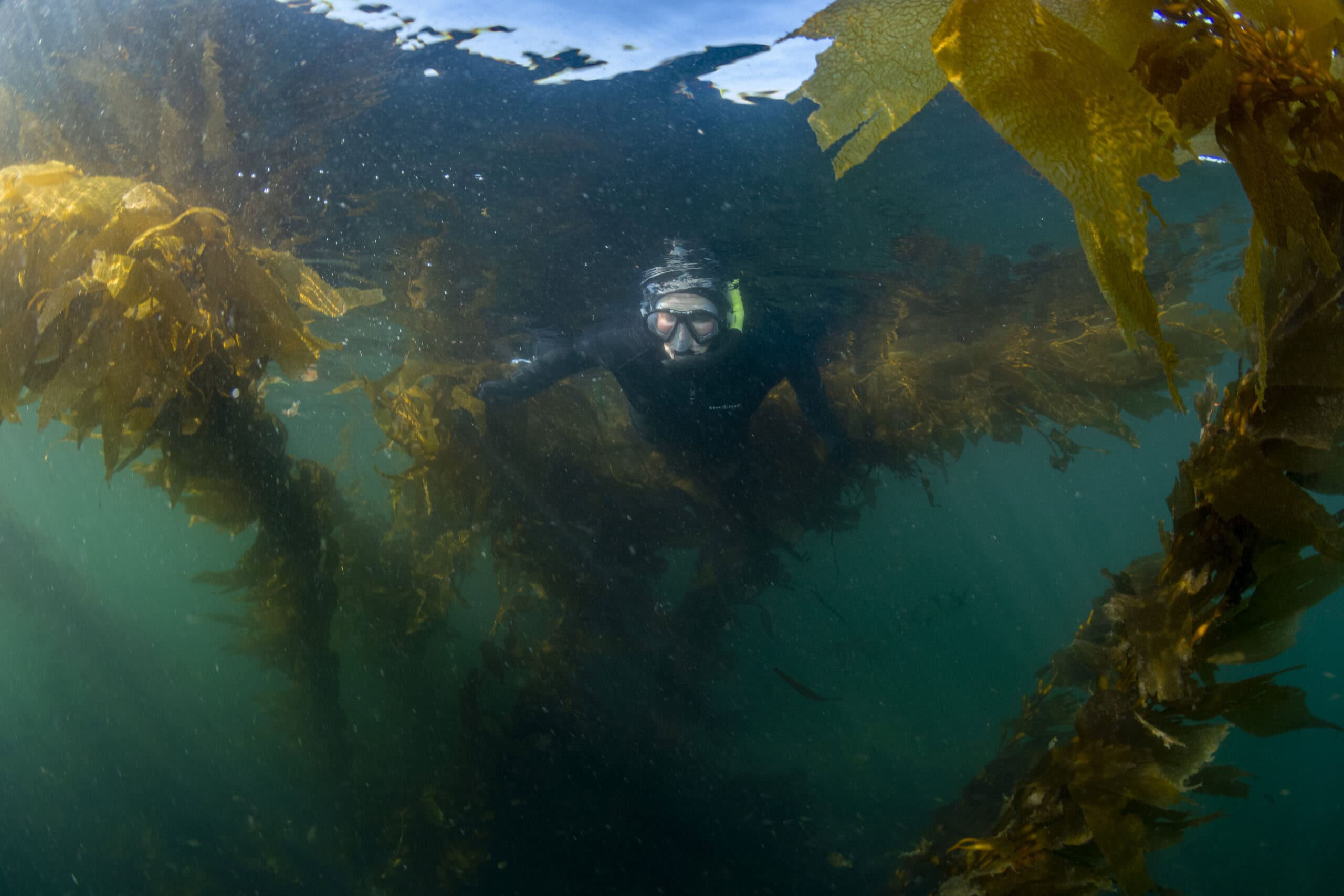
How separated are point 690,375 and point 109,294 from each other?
616cm

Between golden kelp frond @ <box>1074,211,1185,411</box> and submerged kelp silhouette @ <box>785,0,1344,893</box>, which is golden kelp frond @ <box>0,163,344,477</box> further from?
golden kelp frond @ <box>1074,211,1185,411</box>

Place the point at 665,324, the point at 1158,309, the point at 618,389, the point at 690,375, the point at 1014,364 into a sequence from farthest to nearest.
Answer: the point at 618,389
the point at 1014,364
the point at 665,324
the point at 690,375
the point at 1158,309

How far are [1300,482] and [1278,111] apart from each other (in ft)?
2.64

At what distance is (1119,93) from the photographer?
1.14m

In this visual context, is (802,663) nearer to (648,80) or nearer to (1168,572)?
(648,80)

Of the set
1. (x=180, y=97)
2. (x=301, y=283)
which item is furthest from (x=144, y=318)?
(x=180, y=97)

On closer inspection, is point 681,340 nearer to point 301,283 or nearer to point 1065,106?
point 301,283

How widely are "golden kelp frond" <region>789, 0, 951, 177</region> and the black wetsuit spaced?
23.4ft

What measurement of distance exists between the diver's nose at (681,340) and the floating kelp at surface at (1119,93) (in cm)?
717

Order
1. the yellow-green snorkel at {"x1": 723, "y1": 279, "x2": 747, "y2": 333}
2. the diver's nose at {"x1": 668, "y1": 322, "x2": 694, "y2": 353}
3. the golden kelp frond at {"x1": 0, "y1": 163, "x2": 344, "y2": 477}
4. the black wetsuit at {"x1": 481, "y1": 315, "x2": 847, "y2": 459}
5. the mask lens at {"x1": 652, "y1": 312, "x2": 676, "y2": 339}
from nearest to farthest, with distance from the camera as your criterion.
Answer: the golden kelp frond at {"x1": 0, "y1": 163, "x2": 344, "y2": 477}
the black wetsuit at {"x1": 481, "y1": 315, "x2": 847, "y2": 459}
the diver's nose at {"x1": 668, "y1": 322, "x2": 694, "y2": 353}
the mask lens at {"x1": 652, "y1": 312, "x2": 676, "y2": 339}
the yellow-green snorkel at {"x1": 723, "y1": 279, "x2": 747, "y2": 333}

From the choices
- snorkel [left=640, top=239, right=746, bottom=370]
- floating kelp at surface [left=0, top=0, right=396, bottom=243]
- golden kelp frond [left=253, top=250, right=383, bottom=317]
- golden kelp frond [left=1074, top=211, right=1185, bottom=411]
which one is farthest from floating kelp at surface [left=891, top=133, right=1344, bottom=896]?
snorkel [left=640, top=239, right=746, bottom=370]

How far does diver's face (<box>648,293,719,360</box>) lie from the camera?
868 centimetres

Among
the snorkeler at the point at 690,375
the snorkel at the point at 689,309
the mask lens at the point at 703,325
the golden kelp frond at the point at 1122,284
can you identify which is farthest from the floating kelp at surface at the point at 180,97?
the golden kelp frond at the point at 1122,284

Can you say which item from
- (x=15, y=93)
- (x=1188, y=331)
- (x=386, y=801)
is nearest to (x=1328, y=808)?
(x=1188, y=331)
